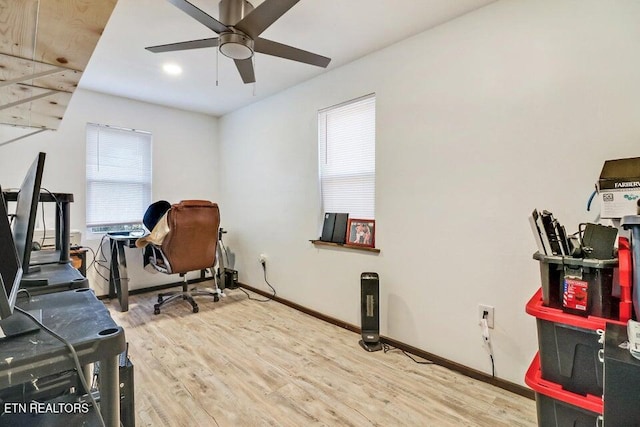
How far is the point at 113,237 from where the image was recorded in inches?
129

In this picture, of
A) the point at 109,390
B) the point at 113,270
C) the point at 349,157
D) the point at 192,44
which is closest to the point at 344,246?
the point at 349,157

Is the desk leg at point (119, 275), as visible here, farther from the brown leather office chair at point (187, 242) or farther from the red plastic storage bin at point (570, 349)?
the red plastic storage bin at point (570, 349)

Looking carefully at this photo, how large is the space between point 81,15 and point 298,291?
9.30ft

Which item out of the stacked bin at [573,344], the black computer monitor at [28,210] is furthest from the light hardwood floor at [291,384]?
the black computer monitor at [28,210]

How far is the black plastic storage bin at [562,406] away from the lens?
1044mm

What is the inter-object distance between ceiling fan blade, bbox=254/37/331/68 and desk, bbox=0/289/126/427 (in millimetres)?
1679

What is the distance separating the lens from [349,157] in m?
2.87

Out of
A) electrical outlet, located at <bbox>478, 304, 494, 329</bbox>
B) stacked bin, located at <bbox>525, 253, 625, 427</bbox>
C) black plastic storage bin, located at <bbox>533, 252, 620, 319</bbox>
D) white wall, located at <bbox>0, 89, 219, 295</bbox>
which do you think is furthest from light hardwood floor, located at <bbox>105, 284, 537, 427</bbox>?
white wall, located at <bbox>0, 89, 219, 295</bbox>

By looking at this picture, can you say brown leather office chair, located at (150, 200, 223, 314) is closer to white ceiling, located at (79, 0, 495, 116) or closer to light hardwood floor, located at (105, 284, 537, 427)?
light hardwood floor, located at (105, 284, 537, 427)

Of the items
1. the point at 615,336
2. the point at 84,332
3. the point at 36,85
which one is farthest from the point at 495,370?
the point at 36,85

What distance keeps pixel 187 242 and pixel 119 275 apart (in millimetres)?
886

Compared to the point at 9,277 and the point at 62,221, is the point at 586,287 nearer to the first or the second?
the point at 9,277

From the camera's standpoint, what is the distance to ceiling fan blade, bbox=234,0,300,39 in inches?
58.1

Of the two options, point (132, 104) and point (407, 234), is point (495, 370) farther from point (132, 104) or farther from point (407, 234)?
point (132, 104)
